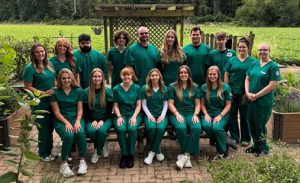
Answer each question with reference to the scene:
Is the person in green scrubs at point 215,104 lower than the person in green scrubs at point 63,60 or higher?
lower

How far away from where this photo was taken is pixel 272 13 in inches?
2416

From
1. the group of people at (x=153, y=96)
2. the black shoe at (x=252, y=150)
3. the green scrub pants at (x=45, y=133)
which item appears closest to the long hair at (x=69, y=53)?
the group of people at (x=153, y=96)

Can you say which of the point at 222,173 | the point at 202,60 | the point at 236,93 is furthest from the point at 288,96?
the point at 222,173

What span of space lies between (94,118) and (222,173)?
7.95 feet

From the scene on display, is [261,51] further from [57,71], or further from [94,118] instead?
[57,71]

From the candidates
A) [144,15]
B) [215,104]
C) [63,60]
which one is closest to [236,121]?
[215,104]

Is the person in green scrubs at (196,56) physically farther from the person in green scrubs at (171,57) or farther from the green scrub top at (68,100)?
the green scrub top at (68,100)

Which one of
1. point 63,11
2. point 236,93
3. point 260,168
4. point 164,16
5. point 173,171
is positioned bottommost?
point 173,171

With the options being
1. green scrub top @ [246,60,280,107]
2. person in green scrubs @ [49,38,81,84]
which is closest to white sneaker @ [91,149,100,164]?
person in green scrubs @ [49,38,81,84]

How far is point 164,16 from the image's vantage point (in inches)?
364

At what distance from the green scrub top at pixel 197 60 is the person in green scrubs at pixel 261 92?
0.83 metres

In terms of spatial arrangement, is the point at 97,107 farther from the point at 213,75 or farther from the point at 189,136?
the point at 213,75

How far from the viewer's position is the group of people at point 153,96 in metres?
5.35

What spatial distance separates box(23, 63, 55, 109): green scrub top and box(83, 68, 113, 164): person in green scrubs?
A: 552mm
